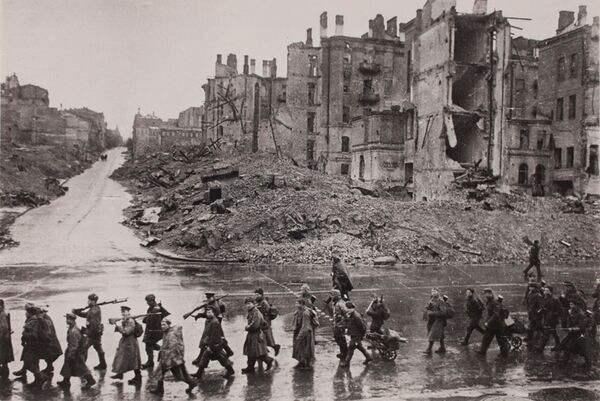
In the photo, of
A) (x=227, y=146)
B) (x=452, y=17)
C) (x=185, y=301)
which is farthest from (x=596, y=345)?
(x=227, y=146)

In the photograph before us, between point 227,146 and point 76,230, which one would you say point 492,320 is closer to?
point 76,230

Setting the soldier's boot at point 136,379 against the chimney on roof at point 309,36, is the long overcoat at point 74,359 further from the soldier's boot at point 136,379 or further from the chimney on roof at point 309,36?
the chimney on roof at point 309,36

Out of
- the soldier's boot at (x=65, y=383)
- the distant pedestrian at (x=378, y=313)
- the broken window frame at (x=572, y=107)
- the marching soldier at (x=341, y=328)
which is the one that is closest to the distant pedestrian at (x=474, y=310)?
the distant pedestrian at (x=378, y=313)

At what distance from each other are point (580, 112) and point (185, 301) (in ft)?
135

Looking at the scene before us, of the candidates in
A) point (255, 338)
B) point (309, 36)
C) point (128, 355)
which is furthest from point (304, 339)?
point (309, 36)

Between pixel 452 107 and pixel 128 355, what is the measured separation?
38322 mm

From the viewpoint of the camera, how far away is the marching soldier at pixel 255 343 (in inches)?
444

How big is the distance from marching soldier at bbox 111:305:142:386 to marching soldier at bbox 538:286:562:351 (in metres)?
9.12

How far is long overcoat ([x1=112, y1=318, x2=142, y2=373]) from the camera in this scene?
1047 cm

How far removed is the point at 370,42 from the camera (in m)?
67.2

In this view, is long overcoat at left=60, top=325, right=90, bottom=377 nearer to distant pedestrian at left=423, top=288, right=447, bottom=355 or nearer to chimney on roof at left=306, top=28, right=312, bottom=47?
distant pedestrian at left=423, top=288, right=447, bottom=355

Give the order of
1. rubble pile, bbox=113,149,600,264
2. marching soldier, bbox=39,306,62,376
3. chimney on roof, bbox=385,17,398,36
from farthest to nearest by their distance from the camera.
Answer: chimney on roof, bbox=385,17,398,36
rubble pile, bbox=113,149,600,264
marching soldier, bbox=39,306,62,376

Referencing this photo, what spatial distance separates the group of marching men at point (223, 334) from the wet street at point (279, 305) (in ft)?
1.07

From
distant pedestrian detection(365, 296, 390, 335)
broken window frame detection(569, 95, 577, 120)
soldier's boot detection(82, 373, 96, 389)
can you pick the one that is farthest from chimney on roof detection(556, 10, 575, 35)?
soldier's boot detection(82, 373, 96, 389)
